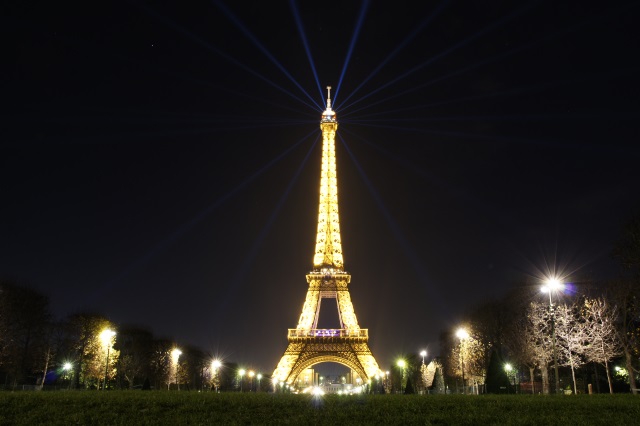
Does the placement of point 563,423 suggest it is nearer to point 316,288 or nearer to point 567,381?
point 567,381

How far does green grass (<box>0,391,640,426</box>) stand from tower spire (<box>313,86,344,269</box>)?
67725 millimetres

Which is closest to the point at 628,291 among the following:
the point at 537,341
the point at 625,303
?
the point at 625,303

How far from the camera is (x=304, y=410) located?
2298 cm

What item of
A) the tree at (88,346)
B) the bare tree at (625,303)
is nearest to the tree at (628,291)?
the bare tree at (625,303)

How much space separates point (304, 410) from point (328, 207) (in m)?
75.5

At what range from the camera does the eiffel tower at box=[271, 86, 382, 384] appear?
83188 mm

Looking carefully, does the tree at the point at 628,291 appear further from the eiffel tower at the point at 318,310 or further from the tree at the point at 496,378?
the eiffel tower at the point at 318,310

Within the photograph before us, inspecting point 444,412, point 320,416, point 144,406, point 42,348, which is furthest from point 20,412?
point 42,348

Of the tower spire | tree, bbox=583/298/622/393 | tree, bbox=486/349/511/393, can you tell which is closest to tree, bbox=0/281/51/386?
the tower spire

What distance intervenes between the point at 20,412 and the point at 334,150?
82.9 meters

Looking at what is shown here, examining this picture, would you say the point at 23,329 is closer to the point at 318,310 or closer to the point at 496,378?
the point at 318,310

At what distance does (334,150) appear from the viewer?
4026 inches

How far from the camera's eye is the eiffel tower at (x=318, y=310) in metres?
83.2

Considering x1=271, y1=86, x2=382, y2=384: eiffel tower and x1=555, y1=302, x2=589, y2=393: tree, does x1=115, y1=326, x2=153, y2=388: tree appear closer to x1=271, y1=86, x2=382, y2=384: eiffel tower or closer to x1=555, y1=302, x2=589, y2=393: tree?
x1=271, y1=86, x2=382, y2=384: eiffel tower
